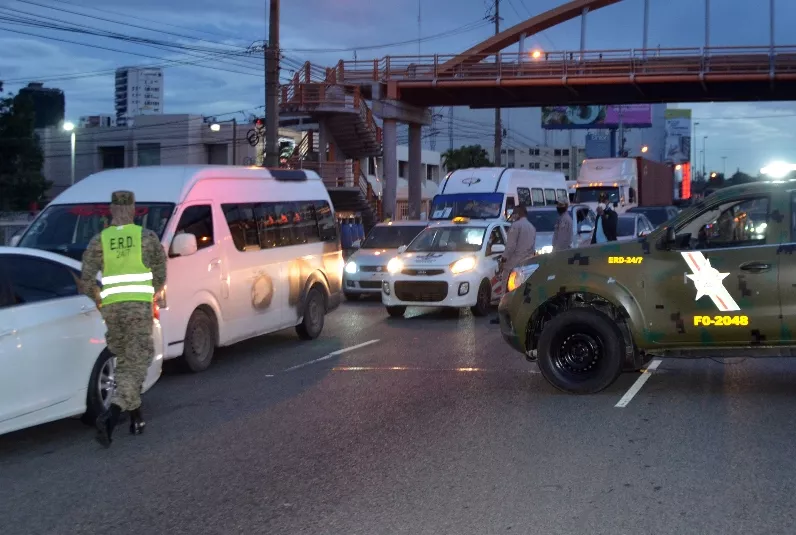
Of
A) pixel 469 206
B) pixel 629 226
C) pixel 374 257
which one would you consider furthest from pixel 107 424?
pixel 469 206

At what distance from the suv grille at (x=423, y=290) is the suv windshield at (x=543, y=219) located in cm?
619

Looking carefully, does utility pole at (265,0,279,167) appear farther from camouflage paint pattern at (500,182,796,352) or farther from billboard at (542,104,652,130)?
billboard at (542,104,652,130)

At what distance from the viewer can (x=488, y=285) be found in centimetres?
1659

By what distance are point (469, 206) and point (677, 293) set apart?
16.3 metres

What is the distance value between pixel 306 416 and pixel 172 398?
1792mm

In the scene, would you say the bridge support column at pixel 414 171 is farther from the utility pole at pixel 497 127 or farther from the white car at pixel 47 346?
the white car at pixel 47 346

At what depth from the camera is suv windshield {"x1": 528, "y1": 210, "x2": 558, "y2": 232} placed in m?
21.6

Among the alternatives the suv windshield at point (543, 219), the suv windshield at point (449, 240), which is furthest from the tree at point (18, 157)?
the suv windshield at point (449, 240)

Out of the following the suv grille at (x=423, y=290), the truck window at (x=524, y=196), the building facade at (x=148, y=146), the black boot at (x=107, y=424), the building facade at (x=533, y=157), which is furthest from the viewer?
the building facade at (x=533, y=157)

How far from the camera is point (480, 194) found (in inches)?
985

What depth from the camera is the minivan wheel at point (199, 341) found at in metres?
10.7

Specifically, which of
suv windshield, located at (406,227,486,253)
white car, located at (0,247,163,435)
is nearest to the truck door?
→ white car, located at (0,247,163,435)

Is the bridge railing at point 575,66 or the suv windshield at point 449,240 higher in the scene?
the bridge railing at point 575,66

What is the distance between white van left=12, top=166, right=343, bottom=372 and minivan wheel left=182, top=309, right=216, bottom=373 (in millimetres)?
12
